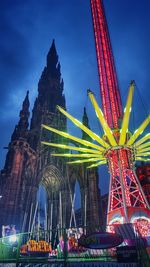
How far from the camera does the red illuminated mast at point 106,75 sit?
1794cm

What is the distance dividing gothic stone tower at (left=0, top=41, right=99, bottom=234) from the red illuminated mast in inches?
715

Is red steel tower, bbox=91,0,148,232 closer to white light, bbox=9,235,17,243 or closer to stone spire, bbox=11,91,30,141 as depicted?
white light, bbox=9,235,17,243

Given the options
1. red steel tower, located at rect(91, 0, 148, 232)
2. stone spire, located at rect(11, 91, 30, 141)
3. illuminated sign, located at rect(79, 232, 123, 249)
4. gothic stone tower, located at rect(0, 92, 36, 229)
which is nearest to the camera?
illuminated sign, located at rect(79, 232, 123, 249)

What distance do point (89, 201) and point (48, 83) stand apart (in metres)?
32.4

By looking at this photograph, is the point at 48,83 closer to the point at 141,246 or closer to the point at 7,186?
the point at 7,186

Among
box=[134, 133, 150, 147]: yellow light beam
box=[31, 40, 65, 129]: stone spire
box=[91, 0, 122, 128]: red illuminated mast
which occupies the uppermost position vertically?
box=[31, 40, 65, 129]: stone spire

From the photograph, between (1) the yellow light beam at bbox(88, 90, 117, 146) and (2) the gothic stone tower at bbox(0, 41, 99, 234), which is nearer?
(1) the yellow light beam at bbox(88, 90, 117, 146)

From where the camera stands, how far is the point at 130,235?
380 inches

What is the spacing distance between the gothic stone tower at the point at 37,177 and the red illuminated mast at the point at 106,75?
18.2 meters

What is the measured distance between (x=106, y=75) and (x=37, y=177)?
2189 cm

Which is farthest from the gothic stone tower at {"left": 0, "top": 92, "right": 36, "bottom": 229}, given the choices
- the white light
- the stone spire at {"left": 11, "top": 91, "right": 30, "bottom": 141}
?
the white light

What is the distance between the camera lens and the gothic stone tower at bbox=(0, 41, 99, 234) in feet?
93.8

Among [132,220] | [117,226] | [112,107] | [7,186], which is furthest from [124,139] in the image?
[7,186]

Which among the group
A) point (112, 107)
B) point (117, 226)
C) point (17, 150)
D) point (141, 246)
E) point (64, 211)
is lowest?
point (141, 246)
